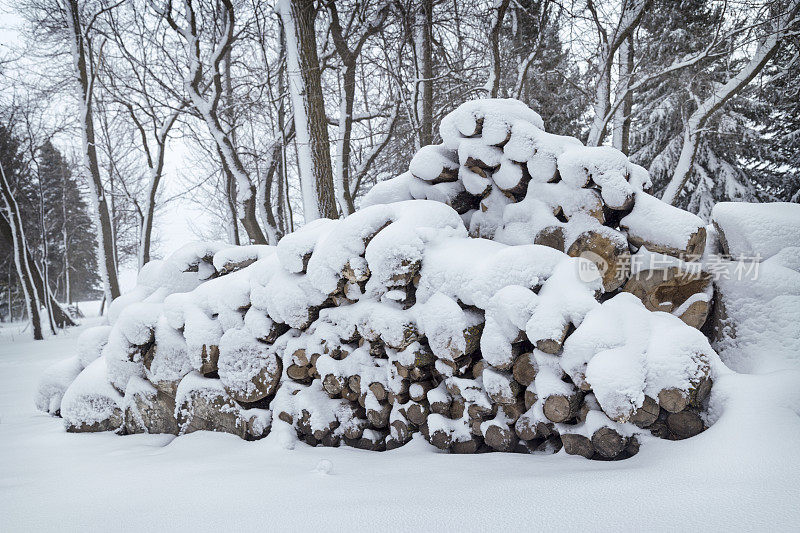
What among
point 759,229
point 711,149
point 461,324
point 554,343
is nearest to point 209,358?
point 461,324

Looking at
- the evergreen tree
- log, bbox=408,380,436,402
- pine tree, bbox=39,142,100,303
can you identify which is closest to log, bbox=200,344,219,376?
log, bbox=408,380,436,402

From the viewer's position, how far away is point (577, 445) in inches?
69.4

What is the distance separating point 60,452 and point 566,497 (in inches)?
115

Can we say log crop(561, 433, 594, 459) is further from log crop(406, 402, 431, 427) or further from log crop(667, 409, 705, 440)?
log crop(406, 402, 431, 427)

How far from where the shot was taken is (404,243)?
214cm

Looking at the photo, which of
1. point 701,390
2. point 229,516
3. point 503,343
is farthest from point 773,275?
point 229,516

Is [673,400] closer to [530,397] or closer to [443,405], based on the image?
[530,397]

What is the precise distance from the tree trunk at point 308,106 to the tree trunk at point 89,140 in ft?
21.1

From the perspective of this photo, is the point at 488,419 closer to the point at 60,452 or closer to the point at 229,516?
A: the point at 229,516

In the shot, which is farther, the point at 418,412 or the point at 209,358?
the point at 209,358

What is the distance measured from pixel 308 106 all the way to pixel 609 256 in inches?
165

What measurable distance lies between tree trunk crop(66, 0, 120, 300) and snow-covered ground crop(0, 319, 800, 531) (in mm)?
8562

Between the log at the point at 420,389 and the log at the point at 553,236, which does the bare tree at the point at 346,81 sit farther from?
the log at the point at 420,389

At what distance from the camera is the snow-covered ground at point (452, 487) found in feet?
4.22
